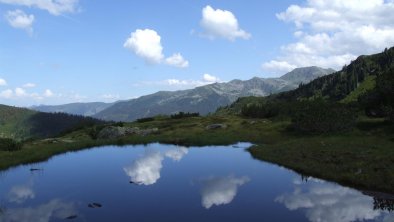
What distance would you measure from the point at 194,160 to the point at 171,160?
11.9 feet

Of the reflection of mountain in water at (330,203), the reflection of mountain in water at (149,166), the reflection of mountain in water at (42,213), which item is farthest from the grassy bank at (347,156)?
the reflection of mountain in water at (42,213)

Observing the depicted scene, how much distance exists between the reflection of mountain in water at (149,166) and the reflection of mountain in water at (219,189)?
22.3 feet

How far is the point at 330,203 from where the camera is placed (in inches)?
1401

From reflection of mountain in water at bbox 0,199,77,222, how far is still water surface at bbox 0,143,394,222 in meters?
0.08

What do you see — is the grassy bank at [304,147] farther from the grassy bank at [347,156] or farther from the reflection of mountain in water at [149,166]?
the reflection of mountain in water at [149,166]

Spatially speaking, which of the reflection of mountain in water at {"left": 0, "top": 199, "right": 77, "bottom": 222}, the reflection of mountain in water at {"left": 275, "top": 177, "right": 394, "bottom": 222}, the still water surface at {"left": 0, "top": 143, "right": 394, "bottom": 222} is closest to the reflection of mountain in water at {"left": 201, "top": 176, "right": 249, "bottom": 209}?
the still water surface at {"left": 0, "top": 143, "right": 394, "bottom": 222}

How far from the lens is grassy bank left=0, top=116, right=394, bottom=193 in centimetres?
4275

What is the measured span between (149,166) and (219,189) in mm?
18833

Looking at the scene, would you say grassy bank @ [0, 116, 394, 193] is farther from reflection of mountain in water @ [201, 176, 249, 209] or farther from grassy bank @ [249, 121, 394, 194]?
reflection of mountain in water @ [201, 176, 249, 209]

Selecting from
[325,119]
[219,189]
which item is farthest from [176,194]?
[325,119]

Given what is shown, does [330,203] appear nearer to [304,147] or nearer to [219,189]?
[219,189]

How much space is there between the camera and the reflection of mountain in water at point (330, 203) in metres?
31.2

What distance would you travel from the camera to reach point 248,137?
3371 inches

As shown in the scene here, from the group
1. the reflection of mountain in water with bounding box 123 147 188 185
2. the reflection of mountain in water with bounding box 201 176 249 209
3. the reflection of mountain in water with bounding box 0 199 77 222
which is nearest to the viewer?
the reflection of mountain in water with bounding box 0 199 77 222
